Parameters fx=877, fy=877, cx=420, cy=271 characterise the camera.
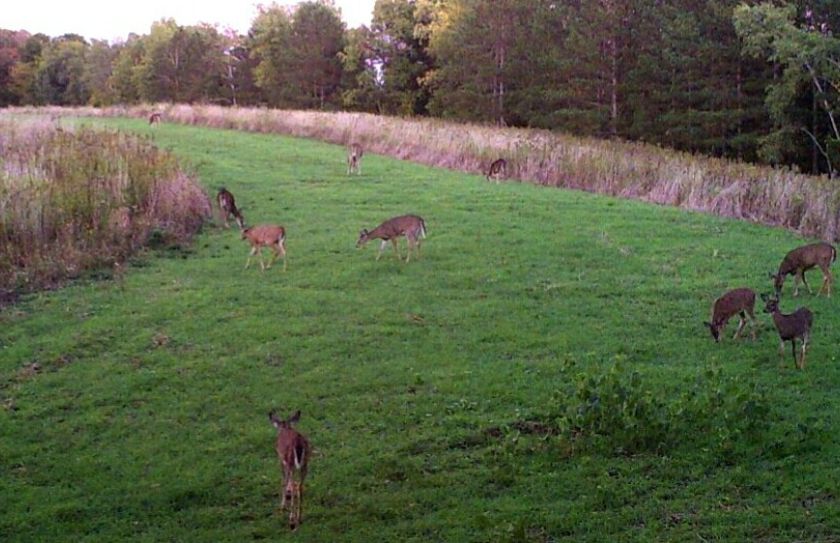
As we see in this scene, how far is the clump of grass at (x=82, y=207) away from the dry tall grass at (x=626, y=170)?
7.93m

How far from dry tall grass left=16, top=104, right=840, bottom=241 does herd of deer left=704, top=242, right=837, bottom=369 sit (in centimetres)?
447

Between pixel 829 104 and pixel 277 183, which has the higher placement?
pixel 829 104

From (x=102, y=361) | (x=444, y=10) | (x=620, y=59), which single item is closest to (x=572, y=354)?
(x=102, y=361)

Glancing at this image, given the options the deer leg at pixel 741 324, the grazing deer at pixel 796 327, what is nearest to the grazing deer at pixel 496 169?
the deer leg at pixel 741 324

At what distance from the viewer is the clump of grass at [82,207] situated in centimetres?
1136

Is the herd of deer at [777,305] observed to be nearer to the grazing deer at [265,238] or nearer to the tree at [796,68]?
the grazing deer at [265,238]

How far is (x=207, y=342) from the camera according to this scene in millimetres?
8820

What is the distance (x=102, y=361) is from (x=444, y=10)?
44.6 metres

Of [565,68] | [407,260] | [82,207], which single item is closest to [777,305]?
[407,260]

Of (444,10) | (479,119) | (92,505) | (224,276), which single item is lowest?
(92,505)

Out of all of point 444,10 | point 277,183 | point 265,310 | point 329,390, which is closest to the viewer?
point 329,390

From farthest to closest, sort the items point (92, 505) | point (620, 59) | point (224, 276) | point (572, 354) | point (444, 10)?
point (444, 10) < point (620, 59) < point (224, 276) < point (572, 354) < point (92, 505)

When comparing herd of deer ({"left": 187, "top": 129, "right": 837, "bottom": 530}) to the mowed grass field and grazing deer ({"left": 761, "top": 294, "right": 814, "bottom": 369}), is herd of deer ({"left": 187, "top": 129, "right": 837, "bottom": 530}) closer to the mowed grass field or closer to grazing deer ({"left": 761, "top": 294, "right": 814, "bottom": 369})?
grazing deer ({"left": 761, "top": 294, "right": 814, "bottom": 369})

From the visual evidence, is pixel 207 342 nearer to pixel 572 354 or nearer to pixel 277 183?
pixel 572 354
